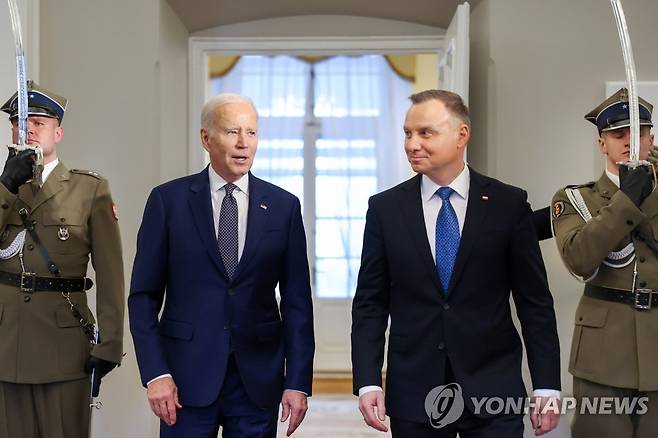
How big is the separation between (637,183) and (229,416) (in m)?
1.50

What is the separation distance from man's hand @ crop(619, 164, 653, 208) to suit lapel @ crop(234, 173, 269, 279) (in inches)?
46.3

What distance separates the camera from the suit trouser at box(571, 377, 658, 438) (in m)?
3.07

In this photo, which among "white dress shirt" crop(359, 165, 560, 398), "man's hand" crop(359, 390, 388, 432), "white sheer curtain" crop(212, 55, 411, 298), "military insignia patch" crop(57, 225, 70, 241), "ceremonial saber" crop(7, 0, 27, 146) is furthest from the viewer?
"white sheer curtain" crop(212, 55, 411, 298)

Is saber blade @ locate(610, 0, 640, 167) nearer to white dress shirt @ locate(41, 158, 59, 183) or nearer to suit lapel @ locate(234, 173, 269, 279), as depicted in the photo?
suit lapel @ locate(234, 173, 269, 279)

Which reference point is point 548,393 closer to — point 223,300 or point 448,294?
point 448,294

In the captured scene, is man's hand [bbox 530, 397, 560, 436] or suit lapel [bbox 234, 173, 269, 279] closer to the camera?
man's hand [bbox 530, 397, 560, 436]

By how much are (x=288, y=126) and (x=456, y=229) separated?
552 cm

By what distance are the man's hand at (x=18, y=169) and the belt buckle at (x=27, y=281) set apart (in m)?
0.31

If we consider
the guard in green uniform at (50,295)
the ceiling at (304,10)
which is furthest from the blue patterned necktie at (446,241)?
the ceiling at (304,10)

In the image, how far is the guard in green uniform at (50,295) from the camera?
10.3 feet

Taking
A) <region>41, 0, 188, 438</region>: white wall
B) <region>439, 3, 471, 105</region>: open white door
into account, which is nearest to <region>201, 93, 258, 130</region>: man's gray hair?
<region>439, 3, 471, 105</region>: open white door

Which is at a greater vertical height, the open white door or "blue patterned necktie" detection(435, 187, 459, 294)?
the open white door

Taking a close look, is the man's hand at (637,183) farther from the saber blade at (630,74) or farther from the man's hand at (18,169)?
the man's hand at (18,169)

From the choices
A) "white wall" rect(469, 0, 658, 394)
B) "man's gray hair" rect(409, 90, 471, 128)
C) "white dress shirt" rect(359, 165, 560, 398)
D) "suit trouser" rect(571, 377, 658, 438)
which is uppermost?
"white wall" rect(469, 0, 658, 394)
